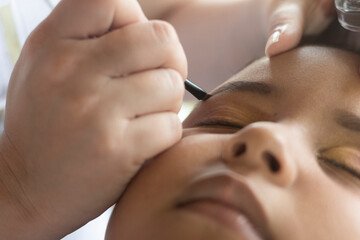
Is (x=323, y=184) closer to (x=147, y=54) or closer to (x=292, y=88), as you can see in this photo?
(x=292, y=88)

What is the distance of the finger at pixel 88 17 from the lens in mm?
616

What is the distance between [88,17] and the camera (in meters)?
0.62

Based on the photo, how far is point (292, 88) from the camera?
2.29 ft

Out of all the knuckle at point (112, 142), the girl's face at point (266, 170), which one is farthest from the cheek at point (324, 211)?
the knuckle at point (112, 142)

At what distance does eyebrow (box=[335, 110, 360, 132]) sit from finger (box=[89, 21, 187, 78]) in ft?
0.81

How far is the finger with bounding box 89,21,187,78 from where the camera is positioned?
23.9 inches

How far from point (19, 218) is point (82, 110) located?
8.2 inches

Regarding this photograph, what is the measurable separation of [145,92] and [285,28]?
31 centimetres

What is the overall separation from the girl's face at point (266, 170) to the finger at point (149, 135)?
17 mm

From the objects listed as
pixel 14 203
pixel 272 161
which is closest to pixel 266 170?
pixel 272 161

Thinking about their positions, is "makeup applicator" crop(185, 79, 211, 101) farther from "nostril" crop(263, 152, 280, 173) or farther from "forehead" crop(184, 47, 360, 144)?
"nostril" crop(263, 152, 280, 173)

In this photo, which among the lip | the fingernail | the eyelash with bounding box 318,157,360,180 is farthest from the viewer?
the fingernail

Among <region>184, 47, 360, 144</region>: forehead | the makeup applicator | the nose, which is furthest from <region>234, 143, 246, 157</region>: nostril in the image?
the makeup applicator

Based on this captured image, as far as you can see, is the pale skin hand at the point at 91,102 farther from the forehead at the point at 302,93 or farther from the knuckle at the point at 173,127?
the forehead at the point at 302,93
